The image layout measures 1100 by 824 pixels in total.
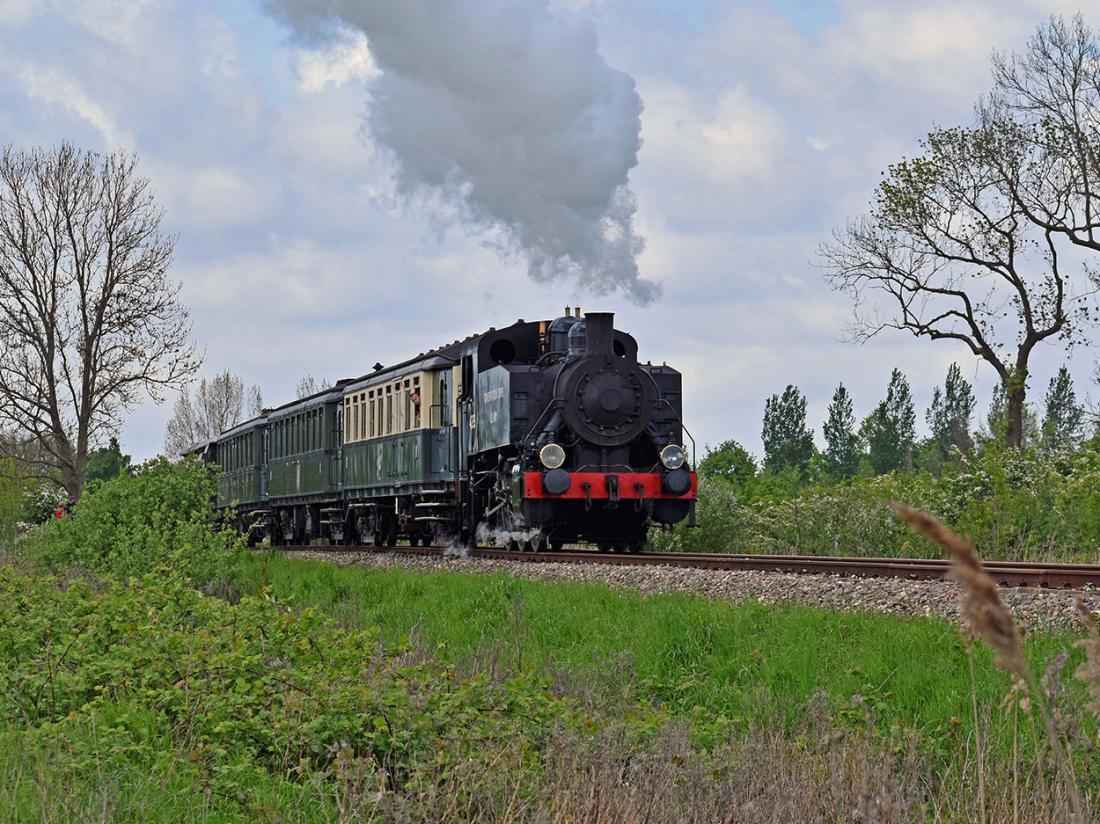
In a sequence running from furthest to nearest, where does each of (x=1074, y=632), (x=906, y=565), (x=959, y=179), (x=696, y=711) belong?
(x=959, y=179), (x=906, y=565), (x=1074, y=632), (x=696, y=711)

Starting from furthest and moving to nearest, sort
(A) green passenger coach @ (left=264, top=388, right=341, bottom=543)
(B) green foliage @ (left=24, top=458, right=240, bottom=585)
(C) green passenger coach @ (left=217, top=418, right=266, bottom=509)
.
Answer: (C) green passenger coach @ (left=217, top=418, right=266, bottom=509), (A) green passenger coach @ (left=264, top=388, right=341, bottom=543), (B) green foliage @ (left=24, top=458, right=240, bottom=585)

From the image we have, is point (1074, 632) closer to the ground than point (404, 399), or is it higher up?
closer to the ground

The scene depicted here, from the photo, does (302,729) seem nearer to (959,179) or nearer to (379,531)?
(379,531)

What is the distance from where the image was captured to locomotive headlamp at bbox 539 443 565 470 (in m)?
18.9

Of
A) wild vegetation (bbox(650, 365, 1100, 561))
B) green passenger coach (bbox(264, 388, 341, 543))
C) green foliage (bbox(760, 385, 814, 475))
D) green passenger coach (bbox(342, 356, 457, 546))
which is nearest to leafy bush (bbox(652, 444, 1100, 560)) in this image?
wild vegetation (bbox(650, 365, 1100, 561))

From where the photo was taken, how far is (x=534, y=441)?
19.2 meters

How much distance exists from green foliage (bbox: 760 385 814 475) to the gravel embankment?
68.8 m

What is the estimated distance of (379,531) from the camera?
26.7 m

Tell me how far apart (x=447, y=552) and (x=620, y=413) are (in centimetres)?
463

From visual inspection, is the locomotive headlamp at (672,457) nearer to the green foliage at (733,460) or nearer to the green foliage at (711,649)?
the green foliage at (711,649)

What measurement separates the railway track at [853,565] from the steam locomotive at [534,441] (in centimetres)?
82

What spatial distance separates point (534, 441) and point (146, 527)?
5.88 meters

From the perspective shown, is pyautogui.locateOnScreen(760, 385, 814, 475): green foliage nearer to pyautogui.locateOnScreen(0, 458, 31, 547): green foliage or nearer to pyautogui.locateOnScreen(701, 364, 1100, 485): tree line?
pyautogui.locateOnScreen(701, 364, 1100, 485): tree line

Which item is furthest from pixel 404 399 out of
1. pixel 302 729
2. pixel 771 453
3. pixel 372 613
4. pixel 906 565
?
pixel 771 453
